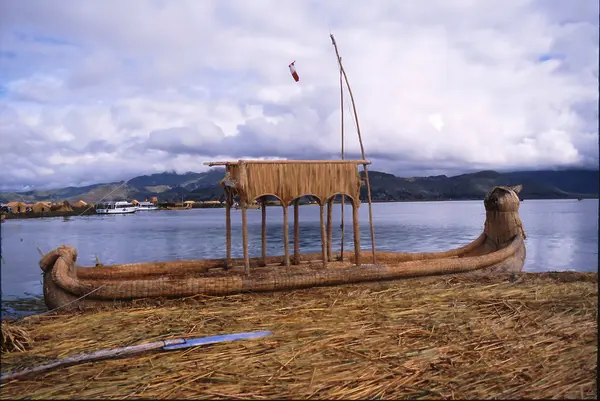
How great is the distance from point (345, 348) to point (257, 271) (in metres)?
5.35

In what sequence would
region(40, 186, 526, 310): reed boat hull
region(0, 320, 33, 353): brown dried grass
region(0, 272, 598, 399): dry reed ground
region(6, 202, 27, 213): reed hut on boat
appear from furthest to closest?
region(6, 202, 27, 213): reed hut on boat < region(40, 186, 526, 310): reed boat hull < region(0, 320, 33, 353): brown dried grass < region(0, 272, 598, 399): dry reed ground

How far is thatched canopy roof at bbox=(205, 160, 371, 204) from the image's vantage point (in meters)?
8.79

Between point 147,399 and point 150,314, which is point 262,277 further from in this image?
point 147,399

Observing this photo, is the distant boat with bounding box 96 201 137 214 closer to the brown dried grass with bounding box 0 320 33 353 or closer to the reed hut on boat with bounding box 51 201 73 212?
the reed hut on boat with bounding box 51 201 73 212

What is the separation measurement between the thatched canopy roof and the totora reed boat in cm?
2

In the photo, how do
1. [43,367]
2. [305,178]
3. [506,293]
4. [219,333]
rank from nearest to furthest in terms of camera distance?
[43,367]
[219,333]
[506,293]
[305,178]

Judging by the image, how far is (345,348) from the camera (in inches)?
186

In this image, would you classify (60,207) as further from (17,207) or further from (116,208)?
(116,208)

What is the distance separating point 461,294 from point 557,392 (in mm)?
3698

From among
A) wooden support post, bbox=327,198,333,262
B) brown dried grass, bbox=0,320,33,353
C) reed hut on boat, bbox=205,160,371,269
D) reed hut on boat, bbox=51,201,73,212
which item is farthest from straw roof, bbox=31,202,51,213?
brown dried grass, bbox=0,320,33,353

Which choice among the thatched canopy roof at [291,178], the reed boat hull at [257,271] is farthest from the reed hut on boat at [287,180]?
the reed boat hull at [257,271]

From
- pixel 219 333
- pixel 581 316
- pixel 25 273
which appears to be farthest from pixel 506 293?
pixel 25 273

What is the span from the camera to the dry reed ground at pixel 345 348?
3828 mm

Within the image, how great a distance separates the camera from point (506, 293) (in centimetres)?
704
